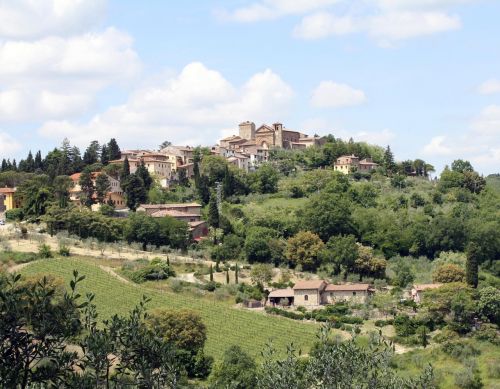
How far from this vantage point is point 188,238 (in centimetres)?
6294

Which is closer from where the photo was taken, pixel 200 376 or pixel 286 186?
pixel 200 376

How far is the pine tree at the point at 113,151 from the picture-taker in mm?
88000

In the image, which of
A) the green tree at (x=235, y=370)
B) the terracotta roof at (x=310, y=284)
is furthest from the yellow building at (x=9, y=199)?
the green tree at (x=235, y=370)

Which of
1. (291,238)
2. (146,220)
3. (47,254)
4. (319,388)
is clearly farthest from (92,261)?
(319,388)

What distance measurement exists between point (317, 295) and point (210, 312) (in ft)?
24.7

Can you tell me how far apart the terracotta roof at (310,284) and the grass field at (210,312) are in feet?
14.6

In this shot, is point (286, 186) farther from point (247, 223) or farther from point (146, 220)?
point (146, 220)

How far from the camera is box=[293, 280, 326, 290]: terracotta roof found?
52.4 meters

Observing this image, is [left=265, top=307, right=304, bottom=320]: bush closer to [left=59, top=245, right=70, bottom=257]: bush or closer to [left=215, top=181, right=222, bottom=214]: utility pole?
[left=59, top=245, right=70, bottom=257]: bush

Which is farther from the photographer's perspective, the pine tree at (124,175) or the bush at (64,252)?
the pine tree at (124,175)

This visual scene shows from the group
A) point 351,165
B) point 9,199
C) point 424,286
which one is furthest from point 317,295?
point 351,165

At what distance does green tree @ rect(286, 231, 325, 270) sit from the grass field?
32.6ft

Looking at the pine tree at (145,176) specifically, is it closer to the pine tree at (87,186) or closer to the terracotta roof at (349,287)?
the pine tree at (87,186)

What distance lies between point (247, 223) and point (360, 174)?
26179 mm
